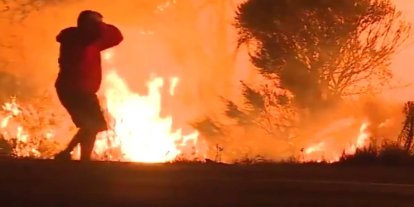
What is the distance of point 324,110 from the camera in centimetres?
3067

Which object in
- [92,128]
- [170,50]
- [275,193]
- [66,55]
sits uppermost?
[170,50]

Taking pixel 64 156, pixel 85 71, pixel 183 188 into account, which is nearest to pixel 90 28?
pixel 85 71

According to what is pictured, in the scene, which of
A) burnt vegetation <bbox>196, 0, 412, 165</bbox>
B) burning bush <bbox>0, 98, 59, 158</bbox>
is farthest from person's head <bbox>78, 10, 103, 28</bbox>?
burnt vegetation <bbox>196, 0, 412, 165</bbox>

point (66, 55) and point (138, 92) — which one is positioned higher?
point (138, 92)

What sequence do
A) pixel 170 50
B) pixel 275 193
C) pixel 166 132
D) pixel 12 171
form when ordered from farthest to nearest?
pixel 170 50 → pixel 166 132 → pixel 12 171 → pixel 275 193

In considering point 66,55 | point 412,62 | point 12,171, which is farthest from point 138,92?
point 12,171

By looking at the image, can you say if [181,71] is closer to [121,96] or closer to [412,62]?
[121,96]

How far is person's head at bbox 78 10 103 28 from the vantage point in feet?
36.3

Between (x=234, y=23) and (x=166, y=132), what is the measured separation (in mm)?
4749

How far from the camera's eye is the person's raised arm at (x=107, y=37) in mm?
11195

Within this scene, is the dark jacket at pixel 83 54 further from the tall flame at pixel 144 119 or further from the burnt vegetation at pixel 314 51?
the burnt vegetation at pixel 314 51

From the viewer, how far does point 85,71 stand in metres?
11.2

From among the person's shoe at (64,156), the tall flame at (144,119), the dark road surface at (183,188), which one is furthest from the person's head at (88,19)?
the tall flame at (144,119)

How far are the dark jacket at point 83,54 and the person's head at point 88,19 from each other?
0.27 feet
